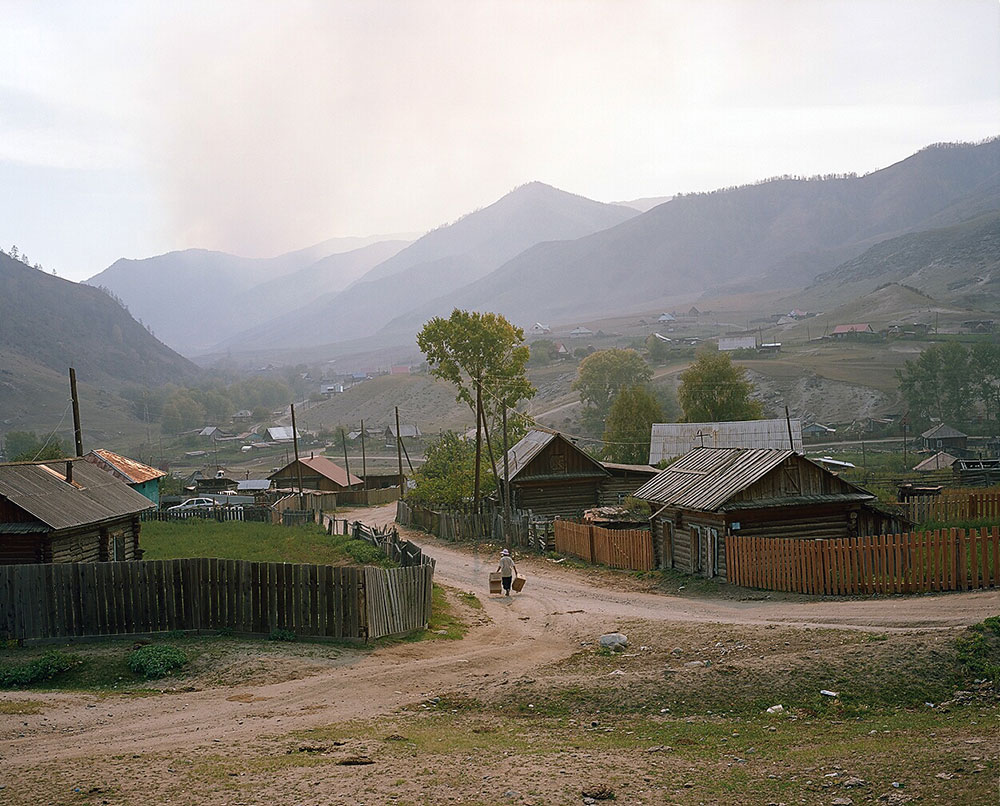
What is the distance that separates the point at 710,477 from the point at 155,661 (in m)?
19.8

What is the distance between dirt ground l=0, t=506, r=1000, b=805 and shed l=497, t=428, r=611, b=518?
28276 millimetres

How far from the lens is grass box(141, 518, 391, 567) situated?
34.8m

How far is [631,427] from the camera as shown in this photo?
78938 mm

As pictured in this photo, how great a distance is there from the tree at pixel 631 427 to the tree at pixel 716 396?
12.2 feet

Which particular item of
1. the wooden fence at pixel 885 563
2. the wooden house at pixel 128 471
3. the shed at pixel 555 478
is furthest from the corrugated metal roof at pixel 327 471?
the wooden fence at pixel 885 563

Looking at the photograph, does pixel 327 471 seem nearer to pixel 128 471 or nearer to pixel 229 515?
pixel 229 515

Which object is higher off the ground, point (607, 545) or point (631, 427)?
point (631, 427)

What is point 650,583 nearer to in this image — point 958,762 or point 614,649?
point 614,649

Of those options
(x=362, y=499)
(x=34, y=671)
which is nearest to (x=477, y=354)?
(x=362, y=499)

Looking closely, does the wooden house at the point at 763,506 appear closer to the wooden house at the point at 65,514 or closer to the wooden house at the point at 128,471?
the wooden house at the point at 65,514

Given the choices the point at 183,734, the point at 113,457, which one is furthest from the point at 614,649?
the point at 113,457

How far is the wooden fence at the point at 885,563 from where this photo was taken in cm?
2289

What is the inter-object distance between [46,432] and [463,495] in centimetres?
13283

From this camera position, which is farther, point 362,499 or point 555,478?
point 362,499
